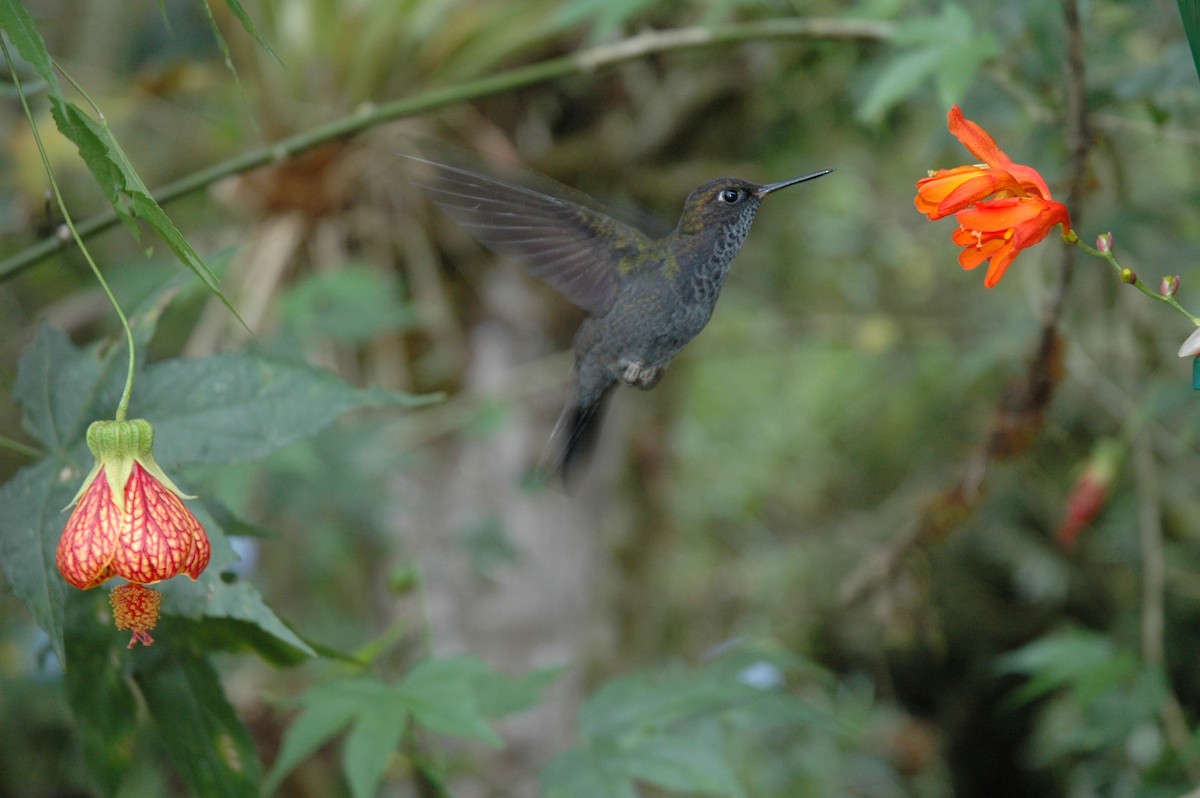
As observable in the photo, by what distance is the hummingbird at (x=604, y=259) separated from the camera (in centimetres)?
75

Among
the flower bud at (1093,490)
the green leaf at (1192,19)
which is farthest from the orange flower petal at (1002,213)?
the flower bud at (1093,490)

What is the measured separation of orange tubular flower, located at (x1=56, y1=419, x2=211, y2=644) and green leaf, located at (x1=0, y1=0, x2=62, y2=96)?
9.0 inches

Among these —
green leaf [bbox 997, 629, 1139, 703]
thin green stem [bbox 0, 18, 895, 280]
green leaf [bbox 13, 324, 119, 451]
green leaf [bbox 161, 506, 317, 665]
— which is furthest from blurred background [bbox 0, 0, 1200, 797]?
green leaf [bbox 161, 506, 317, 665]

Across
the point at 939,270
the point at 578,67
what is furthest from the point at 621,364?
the point at 939,270

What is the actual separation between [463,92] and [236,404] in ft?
1.45

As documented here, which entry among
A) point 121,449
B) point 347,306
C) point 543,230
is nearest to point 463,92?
point 543,230

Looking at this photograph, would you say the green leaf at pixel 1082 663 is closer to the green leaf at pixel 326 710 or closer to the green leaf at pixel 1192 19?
the green leaf at pixel 326 710

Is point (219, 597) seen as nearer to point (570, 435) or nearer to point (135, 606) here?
point (135, 606)

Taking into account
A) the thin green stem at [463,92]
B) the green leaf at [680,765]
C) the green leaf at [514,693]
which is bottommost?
the green leaf at [680,765]

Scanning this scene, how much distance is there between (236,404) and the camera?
31.6 inches

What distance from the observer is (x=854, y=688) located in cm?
288

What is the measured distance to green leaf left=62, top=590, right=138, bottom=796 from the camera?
77cm

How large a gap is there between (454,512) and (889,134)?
1131 mm

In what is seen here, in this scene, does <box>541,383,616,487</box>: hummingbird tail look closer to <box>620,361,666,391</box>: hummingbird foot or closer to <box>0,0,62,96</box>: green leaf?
<box>620,361,666,391</box>: hummingbird foot
